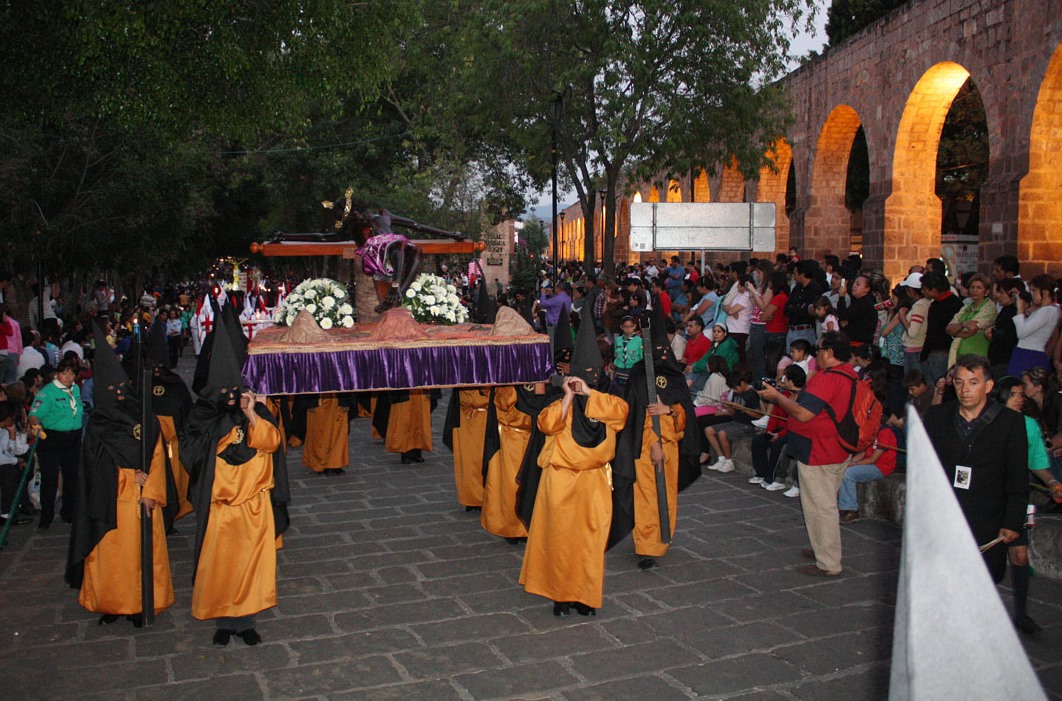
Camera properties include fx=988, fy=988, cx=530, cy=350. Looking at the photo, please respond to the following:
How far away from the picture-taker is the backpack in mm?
7090

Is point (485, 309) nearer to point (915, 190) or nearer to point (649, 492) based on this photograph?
point (649, 492)

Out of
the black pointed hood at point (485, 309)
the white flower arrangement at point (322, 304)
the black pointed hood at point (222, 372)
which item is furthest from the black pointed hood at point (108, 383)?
the black pointed hood at point (485, 309)

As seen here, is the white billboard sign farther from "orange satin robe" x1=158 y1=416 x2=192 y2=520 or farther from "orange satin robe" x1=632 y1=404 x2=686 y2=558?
"orange satin robe" x1=158 y1=416 x2=192 y2=520

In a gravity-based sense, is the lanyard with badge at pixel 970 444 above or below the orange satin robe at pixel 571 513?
above

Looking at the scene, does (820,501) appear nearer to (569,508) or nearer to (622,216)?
(569,508)

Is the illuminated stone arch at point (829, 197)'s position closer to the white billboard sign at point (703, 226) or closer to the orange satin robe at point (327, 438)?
the white billboard sign at point (703, 226)

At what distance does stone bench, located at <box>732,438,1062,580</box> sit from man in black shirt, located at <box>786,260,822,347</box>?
2.11 metres

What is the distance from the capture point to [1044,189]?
1362 centimetres

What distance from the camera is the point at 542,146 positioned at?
20.0 meters

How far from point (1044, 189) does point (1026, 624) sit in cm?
954

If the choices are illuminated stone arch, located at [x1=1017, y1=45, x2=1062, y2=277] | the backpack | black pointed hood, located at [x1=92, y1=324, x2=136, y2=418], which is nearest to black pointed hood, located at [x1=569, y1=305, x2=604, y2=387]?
the backpack

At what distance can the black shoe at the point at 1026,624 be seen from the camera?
233 inches

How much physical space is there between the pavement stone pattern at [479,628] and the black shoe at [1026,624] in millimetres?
58

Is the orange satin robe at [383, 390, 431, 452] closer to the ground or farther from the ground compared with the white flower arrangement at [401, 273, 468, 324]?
closer to the ground
